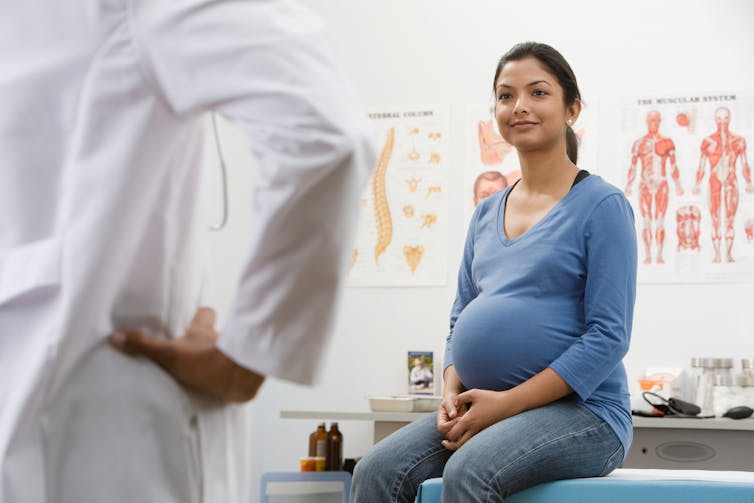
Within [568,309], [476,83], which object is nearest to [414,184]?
[476,83]

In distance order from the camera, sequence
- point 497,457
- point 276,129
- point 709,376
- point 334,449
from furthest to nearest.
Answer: point 334,449 < point 709,376 < point 497,457 < point 276,129

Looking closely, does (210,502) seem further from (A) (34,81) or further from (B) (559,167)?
(B) (559,167)

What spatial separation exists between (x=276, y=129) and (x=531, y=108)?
125 cm

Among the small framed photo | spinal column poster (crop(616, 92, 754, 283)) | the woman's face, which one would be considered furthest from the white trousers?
spinal column poster (crop(616, 92, 754, 283))

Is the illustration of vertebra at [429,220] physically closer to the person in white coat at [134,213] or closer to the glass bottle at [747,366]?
the glass bottle at [747,366]

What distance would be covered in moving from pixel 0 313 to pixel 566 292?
48.2 inches

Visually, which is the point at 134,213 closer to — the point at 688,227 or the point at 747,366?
the point at 747,366

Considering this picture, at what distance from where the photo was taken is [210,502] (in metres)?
0.88

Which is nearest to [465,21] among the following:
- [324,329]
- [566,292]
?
[566,292]

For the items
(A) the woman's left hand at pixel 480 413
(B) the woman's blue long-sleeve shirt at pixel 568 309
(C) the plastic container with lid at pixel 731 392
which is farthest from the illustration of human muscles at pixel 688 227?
(A) the woman's left hand at pixel 480 413

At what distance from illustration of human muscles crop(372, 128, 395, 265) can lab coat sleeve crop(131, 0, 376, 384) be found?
279 centimetres

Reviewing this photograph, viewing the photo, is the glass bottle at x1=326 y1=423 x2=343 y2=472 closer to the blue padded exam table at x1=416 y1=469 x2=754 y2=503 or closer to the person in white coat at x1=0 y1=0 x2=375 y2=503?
the blue padded exam table at x1=416 y1=469 x2=754 y2=503

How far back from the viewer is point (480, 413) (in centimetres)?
171

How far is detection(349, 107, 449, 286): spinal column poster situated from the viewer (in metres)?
3.59
